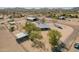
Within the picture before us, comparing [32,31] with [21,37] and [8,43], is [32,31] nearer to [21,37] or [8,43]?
[21,37]

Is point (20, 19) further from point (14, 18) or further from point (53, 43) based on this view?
point (53, 43)

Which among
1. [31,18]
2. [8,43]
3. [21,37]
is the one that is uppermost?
[31,18]

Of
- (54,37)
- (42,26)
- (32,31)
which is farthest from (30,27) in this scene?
(54,37)

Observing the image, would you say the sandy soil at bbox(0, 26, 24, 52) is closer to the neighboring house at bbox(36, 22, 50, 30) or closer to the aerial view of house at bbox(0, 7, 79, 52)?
the aerial view of house at bbox(0, 7, 79, 52)

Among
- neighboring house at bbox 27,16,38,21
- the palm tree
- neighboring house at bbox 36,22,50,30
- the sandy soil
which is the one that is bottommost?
the sandy soil

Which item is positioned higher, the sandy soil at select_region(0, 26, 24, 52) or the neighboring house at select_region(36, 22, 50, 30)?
the neighboring house at select_region(36, 22, 50, 30)

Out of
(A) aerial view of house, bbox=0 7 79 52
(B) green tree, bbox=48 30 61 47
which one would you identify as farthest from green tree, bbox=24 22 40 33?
(B) green tree, bbox=48 30 61 47

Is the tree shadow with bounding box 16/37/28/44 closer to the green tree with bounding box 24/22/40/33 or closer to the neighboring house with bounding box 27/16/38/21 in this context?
the green tree with bounding box 24/22/40/33

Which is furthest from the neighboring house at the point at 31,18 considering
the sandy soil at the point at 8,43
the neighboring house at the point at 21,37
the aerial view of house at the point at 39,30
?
the sandy soil at the point at 8,43

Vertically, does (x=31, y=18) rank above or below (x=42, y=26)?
above

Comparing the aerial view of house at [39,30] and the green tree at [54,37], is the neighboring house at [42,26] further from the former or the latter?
the green tree at [54,37]
